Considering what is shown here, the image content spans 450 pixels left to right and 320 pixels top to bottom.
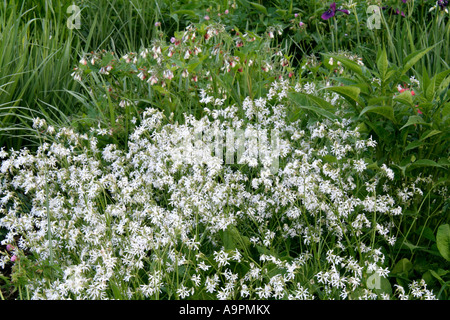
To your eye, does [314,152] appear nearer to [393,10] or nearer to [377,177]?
[377,177]

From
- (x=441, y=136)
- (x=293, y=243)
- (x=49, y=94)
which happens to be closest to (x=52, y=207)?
(x=293, y=243)

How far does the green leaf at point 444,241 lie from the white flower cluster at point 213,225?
254mm

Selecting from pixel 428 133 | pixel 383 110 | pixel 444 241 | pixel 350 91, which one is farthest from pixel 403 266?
pixel 350 91

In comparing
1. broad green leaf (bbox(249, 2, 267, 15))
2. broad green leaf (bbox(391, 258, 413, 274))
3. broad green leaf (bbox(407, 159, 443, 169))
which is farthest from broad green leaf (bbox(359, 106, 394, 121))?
broad green leaf (bbox(249, 2, 267, 15))

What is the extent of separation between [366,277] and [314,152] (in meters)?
0.80

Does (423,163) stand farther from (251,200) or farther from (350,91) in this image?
(251,200)

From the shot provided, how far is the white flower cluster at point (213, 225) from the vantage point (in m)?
2.36

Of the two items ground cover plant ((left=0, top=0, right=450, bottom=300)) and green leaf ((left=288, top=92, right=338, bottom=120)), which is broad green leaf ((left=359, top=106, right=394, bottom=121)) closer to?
ground cover plant ((left=0, top=0, right=450, bottom=300))

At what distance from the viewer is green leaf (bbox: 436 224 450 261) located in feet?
8.51

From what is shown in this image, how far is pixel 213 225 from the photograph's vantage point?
8.84 ft

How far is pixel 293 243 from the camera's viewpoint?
9.79ft

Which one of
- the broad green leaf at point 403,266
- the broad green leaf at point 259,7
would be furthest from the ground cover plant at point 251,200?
the broad green leaf at point 259,7

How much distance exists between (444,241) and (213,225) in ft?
3.75

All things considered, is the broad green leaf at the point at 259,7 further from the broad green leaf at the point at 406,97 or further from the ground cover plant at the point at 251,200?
the broad green leaf at the point at 406,97
